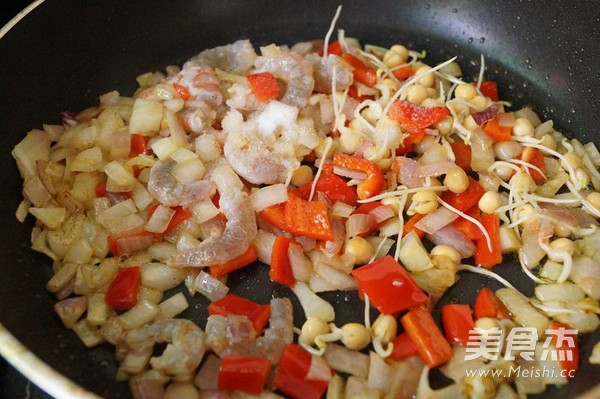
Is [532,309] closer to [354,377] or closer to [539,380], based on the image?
[539,380]

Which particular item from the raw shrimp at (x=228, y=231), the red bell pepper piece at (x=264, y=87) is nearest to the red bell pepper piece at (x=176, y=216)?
the raw shrimp at (x=228, y=231)

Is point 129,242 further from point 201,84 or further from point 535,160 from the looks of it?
point 535,160

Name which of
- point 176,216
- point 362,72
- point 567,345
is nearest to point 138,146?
point 176,216

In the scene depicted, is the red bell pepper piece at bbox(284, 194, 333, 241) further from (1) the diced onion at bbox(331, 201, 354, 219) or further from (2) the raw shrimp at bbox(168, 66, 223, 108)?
(2) the raw shrimp at bbox(168, 66, 223, 108)

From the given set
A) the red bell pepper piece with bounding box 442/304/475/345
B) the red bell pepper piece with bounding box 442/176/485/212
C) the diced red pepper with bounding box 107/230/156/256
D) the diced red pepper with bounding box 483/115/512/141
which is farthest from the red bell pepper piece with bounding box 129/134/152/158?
the diced red pepper with bounding box 483/115/512/141

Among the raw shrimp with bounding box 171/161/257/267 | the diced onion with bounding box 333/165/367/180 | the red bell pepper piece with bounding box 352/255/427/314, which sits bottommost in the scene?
the red bell pepper piece with bounding box 352/255/427/314

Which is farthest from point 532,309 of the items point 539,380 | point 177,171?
point 177,171
